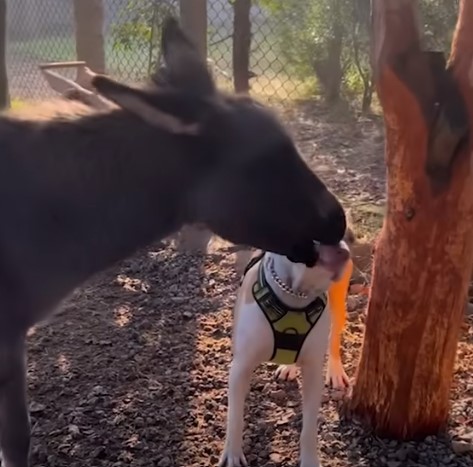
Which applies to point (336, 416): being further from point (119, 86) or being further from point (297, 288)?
point (119, 86)

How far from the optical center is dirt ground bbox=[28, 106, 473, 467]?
12.4 feet

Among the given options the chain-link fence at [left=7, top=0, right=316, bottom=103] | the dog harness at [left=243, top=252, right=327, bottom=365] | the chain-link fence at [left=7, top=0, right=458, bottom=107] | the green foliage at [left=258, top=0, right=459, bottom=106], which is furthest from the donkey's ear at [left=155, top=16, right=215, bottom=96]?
the green foliage at [left=258, top=0, right=459, bottom=106]

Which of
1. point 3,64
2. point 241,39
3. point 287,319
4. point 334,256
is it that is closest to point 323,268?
point 334,256

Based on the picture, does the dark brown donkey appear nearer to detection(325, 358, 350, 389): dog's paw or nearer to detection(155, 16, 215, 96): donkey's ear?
detection(155, 16, 215, 96): donkey's ear

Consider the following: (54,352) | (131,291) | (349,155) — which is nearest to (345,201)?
(349,155)

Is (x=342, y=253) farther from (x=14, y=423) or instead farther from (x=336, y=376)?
(x=14, y=423)

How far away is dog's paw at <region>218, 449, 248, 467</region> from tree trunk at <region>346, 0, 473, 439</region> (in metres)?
0.59

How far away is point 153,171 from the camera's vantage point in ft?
9.54

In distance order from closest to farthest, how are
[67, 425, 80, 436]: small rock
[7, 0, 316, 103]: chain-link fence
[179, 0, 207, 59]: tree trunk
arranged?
→ 1. [67, 425, 80, 436]: small rock
2. [179, 0, 207, 59]: tree trunk
3. [7, 0, 316, 103]: chain-link fence

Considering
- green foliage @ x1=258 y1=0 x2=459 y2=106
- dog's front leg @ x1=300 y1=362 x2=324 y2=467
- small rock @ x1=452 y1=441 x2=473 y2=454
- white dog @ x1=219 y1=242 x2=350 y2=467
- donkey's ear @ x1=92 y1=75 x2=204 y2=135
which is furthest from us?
green foliage @ x1=258 y1=0 x2=459 y2=106

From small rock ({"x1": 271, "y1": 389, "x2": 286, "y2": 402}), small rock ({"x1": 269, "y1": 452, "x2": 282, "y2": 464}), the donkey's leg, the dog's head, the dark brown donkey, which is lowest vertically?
small rock ({"x1": 269, "y1": 452, "x2": 282, "y2": 464})

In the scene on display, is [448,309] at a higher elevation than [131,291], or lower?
higher

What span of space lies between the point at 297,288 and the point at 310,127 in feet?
21.2

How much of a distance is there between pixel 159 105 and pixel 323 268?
91 cm
